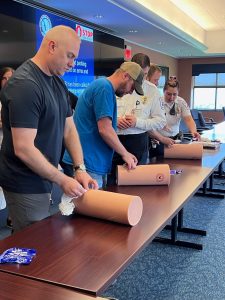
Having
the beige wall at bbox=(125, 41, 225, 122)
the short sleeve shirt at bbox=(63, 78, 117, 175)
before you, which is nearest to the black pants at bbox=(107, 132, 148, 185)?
the short sleeve shirt at bbox=(63, 78, 117, 175)

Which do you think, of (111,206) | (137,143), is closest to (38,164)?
(111,206)

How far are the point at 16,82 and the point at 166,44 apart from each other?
696 cm

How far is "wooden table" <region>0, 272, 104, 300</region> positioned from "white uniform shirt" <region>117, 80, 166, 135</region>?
1587 millimetres

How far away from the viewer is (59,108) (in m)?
1.57

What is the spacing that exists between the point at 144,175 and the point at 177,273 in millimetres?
874

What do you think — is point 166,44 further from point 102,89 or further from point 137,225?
point 137,225

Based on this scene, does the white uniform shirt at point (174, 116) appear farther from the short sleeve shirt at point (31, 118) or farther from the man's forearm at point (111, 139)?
the short sleeve shirt at point (31, 118)

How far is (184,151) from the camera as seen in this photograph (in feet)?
9.11

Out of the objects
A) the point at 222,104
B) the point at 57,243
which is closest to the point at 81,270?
the point at 57,243

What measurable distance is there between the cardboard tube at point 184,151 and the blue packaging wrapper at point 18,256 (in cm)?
178

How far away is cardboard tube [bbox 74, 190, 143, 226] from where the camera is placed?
4.59 feet

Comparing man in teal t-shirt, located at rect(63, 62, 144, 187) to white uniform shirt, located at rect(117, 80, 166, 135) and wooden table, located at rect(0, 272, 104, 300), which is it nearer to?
white uniform shirt, located at rect(117, 80, 166, 135)

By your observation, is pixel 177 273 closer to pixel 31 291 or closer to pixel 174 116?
pixel 174 116

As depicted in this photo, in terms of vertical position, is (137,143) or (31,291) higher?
(137,143)
